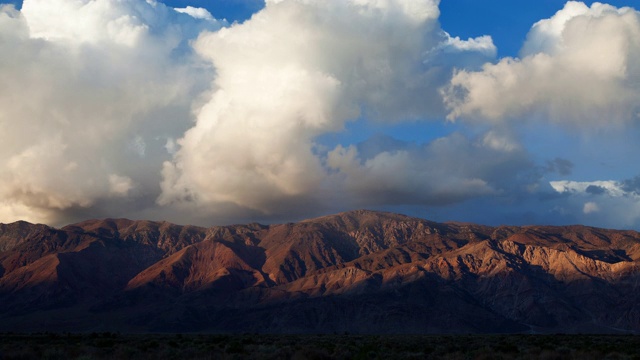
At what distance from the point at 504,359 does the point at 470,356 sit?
4121mm

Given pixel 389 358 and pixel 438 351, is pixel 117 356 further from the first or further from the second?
pixel 438 351

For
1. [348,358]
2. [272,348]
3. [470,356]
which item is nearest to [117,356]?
[272,348]

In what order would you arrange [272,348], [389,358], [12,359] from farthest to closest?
[272,348] → [389,358] → [12,359]

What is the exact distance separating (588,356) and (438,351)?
1205 centimetres

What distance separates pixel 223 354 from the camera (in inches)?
1740

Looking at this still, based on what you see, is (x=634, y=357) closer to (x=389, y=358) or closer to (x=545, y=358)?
(x=545, y=358)

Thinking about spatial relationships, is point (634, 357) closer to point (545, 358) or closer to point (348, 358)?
point (545, 358)

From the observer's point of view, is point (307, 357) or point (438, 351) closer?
point (307, 357)

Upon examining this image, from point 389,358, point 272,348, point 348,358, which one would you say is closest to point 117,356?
point 272,348

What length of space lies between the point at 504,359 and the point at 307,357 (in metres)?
12.2

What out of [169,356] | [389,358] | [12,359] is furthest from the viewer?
[169,356]

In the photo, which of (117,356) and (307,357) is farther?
(117,356)

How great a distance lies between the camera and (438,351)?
49.0m

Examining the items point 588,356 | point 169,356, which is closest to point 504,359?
point 588,356
